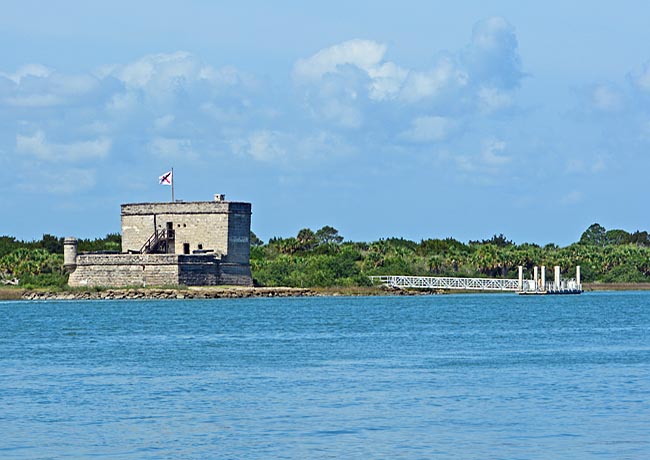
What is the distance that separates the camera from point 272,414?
21.9 metres

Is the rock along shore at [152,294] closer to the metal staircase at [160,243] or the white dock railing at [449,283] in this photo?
the metal staircase at [160,243]

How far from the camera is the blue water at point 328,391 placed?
1889 cm

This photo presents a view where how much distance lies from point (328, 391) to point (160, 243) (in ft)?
172

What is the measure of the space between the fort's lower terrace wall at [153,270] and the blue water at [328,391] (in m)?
24.7

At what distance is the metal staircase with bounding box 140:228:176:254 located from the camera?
7625 centimetres

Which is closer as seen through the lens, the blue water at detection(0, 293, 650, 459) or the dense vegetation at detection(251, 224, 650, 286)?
the blue water at detection(0, 293, 650, 459)

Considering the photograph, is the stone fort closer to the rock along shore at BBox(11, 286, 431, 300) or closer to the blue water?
the rock along shore at BBox(11, 286, 431, 300)

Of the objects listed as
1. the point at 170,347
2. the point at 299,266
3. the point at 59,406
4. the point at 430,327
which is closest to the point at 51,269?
the point at 299,266

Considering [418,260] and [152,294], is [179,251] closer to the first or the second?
[152,294]

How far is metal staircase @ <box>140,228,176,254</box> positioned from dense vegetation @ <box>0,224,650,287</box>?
600 centimetres

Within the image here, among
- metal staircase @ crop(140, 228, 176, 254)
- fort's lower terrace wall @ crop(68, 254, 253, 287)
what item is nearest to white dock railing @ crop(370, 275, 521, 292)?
fort's lower terrace wall @ crop(68, 254, 253, 287)

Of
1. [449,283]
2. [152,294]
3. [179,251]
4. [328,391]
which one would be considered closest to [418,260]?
[449,283]

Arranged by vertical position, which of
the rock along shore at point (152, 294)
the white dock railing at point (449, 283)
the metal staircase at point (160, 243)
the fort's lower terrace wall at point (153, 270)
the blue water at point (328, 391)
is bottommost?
the blue water at point (328, 391)

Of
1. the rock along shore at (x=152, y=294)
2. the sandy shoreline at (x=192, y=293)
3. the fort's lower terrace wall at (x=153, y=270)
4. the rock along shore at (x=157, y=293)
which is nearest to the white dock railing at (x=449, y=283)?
the sandy shoreline at (x=192, y=293)
